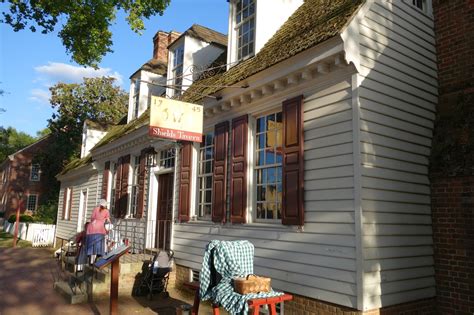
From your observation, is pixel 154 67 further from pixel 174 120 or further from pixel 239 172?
pixel 239 172

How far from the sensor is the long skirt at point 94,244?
952 cm

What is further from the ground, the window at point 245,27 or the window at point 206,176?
the window at point 245,27

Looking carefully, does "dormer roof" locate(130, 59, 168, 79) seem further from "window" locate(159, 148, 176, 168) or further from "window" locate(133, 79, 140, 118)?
"window" locate(159, 148, 176, 168)

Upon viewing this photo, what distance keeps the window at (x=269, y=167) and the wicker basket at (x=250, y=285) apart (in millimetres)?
2416

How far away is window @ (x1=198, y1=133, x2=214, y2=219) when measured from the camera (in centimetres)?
895

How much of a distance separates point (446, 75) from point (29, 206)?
144 feet

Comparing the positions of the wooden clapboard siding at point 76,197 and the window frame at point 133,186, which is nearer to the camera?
the window frame at point 133,186

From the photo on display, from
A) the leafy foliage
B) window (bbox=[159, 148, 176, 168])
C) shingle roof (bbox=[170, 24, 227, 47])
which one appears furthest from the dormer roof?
the leafy foliage

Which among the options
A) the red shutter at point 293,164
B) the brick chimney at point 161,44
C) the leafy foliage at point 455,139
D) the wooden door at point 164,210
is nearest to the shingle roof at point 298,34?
the red shutter at point 293,164

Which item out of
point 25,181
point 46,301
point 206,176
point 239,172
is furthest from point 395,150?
point 25,181

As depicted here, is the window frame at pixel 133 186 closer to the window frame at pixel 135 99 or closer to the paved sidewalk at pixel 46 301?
the window frame at pixel 135 99

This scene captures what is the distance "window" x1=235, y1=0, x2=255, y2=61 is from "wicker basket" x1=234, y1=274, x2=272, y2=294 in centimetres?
572

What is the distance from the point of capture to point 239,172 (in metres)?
7.67

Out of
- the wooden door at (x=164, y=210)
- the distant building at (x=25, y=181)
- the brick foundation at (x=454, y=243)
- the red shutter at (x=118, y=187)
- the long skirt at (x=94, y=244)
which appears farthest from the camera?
the distant building at (x=25, y=181)
